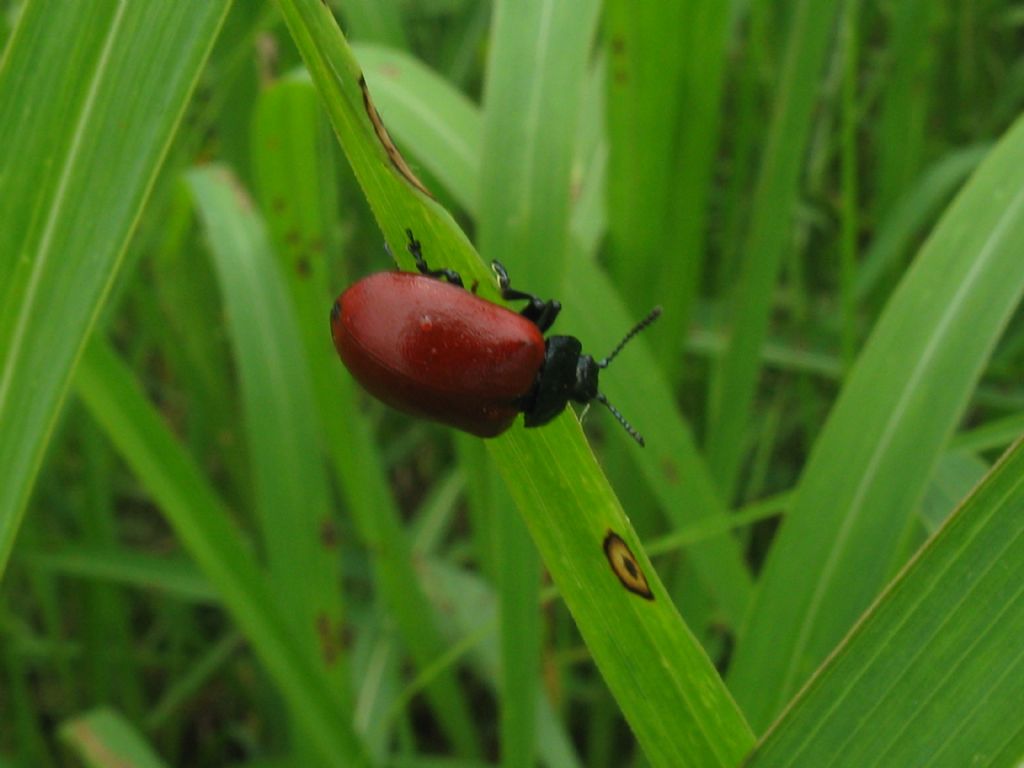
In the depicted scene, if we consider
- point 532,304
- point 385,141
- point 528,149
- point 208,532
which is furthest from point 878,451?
point 208,532

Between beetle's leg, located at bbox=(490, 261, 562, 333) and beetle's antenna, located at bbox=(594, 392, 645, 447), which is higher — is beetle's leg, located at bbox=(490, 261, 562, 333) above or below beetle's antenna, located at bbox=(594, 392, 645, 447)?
above

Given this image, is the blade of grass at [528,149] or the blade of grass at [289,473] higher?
the blade of grass at [528,149]

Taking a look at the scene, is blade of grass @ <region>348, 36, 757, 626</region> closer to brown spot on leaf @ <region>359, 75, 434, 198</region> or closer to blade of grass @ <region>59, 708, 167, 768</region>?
brown spot on leaf @ <region>359, 75, 434, 198</region>

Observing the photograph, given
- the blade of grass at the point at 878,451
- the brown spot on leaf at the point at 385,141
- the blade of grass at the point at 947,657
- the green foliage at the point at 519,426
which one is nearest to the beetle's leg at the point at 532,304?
the green foliage at the point at 519,426

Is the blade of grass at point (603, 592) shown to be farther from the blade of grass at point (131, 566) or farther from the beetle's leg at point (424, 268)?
the blade of grass at point (131, 566)

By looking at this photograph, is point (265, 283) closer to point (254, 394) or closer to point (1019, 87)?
point (254, 394)

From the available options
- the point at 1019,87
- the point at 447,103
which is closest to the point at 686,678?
the point at 447,103

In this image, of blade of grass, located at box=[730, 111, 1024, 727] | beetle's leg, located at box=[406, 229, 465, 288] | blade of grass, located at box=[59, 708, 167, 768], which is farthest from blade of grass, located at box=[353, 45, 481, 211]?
blade of grass, located at box=[59, 708, 167, 768]

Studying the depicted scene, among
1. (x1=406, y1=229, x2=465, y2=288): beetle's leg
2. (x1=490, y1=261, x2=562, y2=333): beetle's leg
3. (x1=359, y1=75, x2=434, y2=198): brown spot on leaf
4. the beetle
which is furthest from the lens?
(x1=490, y1=261, x2=562, y2=333): beetle's leg
